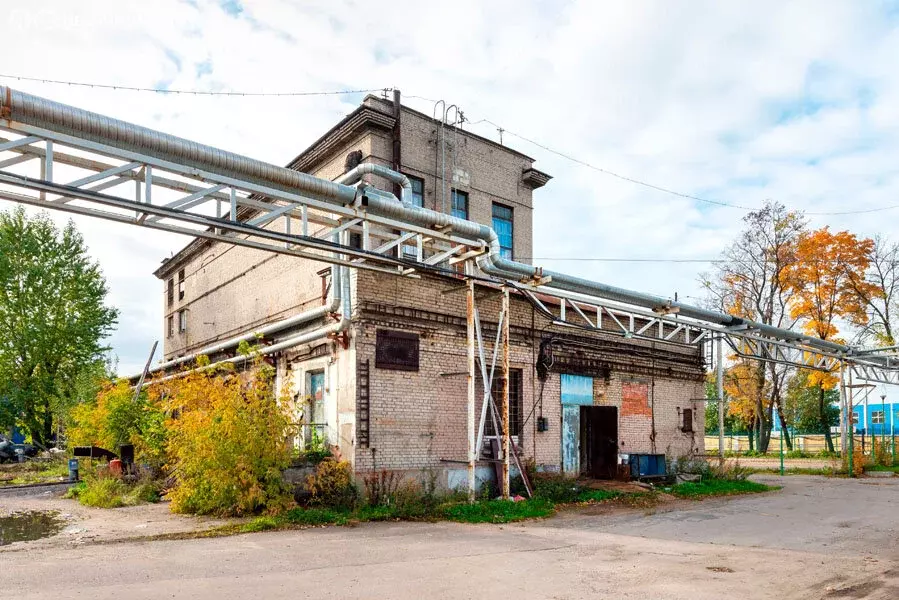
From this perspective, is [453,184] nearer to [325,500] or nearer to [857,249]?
[325,500]

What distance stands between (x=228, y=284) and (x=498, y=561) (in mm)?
15357

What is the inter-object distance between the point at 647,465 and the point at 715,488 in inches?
68.0

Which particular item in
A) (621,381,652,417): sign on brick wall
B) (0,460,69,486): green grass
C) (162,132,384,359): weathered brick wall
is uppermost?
(162,132,384,359): weathered brick wall

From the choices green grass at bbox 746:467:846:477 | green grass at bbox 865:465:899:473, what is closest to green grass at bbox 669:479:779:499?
green grass at bbox 746:467:846:477

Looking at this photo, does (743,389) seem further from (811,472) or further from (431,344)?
(431,344)

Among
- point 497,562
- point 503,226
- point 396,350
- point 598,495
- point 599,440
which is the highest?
point 503,226

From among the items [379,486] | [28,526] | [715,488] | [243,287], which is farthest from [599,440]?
[28,526]

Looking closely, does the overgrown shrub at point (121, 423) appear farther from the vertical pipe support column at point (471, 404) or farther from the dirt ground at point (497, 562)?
the vertical pipe support column at point (471, 404)

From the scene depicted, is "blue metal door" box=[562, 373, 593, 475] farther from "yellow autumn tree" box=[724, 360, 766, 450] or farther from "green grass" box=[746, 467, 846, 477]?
"yellow autumn tree" box=[724, 360, 766, 450]

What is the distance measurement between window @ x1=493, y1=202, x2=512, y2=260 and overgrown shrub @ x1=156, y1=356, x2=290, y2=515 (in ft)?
29.8

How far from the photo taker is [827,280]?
30969mm

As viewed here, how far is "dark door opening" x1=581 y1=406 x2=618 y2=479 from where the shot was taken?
60.1ft

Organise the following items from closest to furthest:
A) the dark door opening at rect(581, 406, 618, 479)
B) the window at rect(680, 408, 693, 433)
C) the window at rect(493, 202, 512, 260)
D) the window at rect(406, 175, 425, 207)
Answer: the window at rect(406, 175, 425, 207), the dark door opening at rect(581, 406, 618, 479), the window at rect(493, 202, 512, 260), the window at rect(680, 408, 693, 433)

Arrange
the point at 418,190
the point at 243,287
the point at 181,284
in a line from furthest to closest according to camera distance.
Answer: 1. the point at 181,284
2. the point at 243,287
3. the point at 418,190
